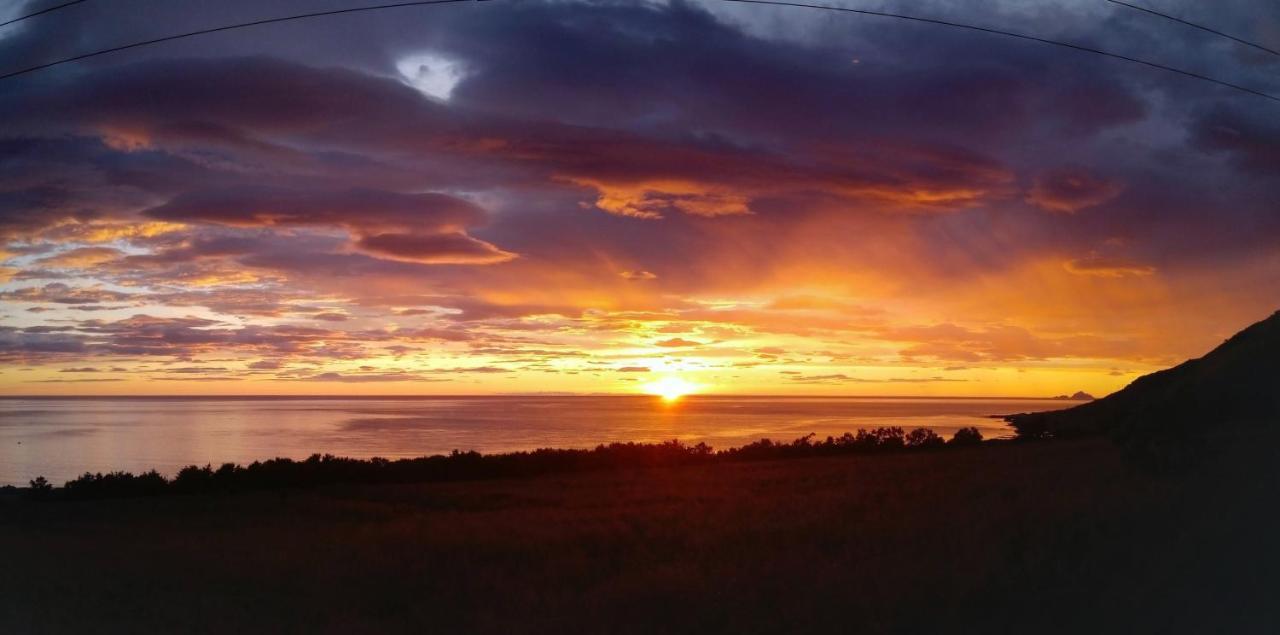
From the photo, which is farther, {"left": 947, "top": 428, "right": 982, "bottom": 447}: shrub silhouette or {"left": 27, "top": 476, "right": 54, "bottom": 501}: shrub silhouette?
{"left": 947, "top": 428, "right": 982, "bottom": 447}: shrub silhouette

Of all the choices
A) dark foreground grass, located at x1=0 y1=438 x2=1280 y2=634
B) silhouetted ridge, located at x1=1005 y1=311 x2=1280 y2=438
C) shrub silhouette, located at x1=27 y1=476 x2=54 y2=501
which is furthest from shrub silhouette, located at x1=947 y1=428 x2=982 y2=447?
shrub silhouette, located at x1=27 y1=476 x2=54 y2=501

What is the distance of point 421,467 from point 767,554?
2366 centimetres

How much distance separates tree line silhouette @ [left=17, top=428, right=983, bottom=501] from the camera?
2761 cm

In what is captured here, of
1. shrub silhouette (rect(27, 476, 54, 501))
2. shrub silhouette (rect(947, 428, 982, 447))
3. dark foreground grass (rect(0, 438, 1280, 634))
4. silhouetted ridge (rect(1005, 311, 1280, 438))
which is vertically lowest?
dark foreground grass (rect(0, 438, 1280, 634))

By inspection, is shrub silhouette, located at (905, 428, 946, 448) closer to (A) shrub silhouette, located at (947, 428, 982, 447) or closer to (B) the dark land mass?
(A) shrub silhouette, located at (947, 428, 982, 447)

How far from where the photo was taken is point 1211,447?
13.3 meters

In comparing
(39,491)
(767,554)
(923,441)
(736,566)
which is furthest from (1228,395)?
(39,491)

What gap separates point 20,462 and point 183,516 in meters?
43.2

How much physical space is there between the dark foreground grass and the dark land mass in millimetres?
43

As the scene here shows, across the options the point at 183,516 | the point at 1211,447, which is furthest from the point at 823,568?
the point at 183,516

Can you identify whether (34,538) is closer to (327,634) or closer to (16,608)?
(16,608)

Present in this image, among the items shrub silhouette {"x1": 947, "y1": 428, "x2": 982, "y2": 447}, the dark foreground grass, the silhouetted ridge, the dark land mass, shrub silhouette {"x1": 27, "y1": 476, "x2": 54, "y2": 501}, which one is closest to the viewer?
the dark foreground grass

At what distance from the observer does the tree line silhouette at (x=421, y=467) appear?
90.6 ft

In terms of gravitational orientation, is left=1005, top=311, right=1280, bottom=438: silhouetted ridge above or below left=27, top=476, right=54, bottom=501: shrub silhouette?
above
